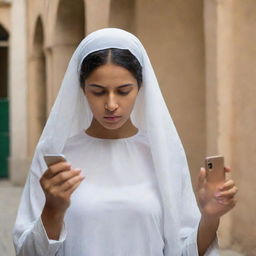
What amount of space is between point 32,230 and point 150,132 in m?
0.51

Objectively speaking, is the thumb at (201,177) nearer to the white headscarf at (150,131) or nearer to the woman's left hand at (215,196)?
the woman's left hand at (215,196)

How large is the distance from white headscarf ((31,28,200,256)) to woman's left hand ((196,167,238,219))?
0.10 m

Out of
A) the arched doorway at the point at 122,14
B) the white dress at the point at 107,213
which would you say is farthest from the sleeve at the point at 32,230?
the arched doorway at the point at 122,14

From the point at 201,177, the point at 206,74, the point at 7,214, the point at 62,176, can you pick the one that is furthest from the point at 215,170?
the point at 7,214

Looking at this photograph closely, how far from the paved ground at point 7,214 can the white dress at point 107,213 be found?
12.2ft

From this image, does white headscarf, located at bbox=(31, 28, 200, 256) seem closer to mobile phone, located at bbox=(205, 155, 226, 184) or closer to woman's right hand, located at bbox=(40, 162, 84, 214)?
mobile phone, located at bbox=(205, 155, 226, 184)

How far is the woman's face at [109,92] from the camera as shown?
195 cm

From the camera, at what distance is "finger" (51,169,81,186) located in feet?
5.69

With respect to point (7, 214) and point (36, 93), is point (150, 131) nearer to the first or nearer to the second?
point (7, 214)

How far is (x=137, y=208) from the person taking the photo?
1.97m

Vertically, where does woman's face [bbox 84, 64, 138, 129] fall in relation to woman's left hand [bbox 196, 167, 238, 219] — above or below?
above

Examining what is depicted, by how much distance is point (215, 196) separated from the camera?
1.93 m

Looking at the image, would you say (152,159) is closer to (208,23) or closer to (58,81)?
(208,23)

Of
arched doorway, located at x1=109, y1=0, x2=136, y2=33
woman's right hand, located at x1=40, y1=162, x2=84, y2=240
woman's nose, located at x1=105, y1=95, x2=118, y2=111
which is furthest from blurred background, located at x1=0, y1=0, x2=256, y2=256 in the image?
woman's right hand, located at x1=40, y1=162, x2=84, y2=240
